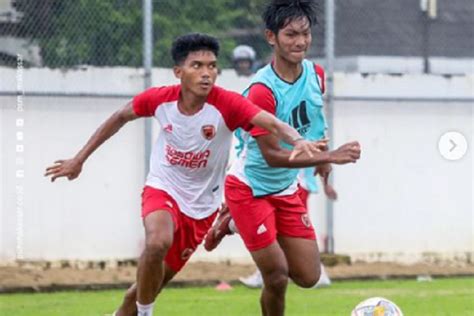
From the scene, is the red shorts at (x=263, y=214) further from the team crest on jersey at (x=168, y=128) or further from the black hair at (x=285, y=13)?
the black hair at (x=285, y=13)

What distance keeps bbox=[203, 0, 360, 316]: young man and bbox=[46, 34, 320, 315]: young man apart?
23 cm

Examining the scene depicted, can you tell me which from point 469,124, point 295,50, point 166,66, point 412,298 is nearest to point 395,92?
point 469,124

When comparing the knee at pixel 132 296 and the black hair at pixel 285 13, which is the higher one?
the black hair at pixel 285 13

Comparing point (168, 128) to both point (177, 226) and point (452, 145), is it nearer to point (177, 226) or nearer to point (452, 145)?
point (177, 226)

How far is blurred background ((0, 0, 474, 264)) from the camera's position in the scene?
47.3 feet

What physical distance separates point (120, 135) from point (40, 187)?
1.05 m

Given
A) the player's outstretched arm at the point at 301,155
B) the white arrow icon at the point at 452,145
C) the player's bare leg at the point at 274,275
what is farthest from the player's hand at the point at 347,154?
the white arrow icon at the point at 452,145

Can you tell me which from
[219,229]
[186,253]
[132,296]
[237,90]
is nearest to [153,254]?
[186,253]

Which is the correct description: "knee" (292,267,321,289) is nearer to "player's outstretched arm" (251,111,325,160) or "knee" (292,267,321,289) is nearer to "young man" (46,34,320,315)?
"young man" (46,34,320,315)

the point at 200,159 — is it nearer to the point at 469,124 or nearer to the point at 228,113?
the point at 228,113

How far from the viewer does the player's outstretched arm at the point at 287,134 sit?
794 cm

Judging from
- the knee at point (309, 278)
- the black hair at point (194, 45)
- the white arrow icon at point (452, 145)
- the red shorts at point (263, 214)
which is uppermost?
the black hair at point (194, 45)

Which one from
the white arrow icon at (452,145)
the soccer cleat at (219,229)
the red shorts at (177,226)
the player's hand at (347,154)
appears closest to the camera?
the player's hand at (347,154)

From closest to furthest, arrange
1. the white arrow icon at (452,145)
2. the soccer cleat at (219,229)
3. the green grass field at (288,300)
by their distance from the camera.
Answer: the soccer cleat at (219,229) → the green grass field at (288,300) → the white arrow icon at (452,145)
